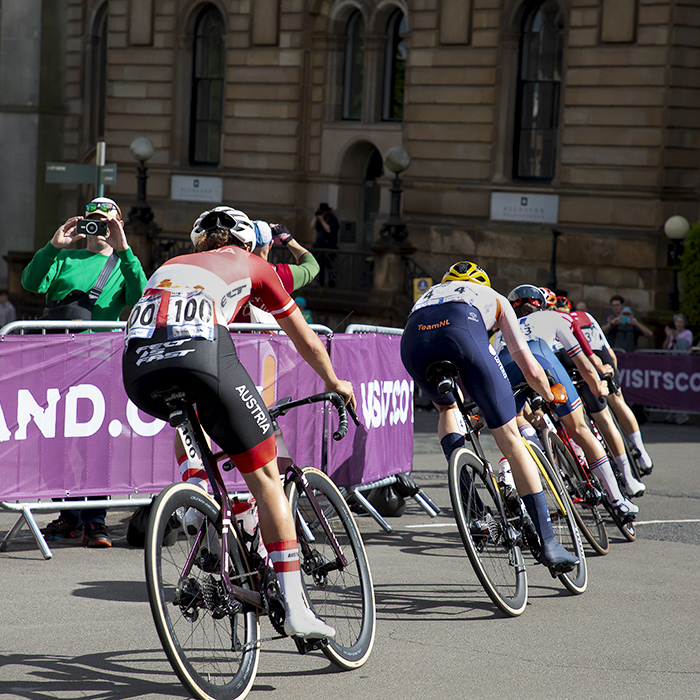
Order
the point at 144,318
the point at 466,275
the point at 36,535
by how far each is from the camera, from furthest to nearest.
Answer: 1. the point at 36,535
2. the point at 466,275
3. the point at 144,318

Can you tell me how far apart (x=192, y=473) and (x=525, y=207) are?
20610 millimetres

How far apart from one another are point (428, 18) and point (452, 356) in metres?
21.2

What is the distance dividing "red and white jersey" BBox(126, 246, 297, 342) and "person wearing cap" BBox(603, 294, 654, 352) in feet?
51.0

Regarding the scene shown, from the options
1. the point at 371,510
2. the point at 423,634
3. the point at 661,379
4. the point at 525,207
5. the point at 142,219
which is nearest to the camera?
the point at 423,634

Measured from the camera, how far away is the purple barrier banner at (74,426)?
7.53m

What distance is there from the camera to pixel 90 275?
8484mm

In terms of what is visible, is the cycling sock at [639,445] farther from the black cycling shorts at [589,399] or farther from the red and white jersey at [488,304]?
the red and white jersey at [488,304]

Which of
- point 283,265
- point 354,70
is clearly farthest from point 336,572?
point 354,70

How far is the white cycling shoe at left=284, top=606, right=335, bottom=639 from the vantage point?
4.81m

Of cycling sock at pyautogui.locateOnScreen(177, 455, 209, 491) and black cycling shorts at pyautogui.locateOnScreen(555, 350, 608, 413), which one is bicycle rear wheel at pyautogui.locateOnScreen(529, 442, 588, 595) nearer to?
cycling sock at pyautogui.locateOnScreen(177, 455, 209, 491)

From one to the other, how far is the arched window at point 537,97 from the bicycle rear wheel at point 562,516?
19526 mm

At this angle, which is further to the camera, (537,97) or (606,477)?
(537,97)

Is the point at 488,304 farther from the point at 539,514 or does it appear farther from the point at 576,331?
the point at 576,331

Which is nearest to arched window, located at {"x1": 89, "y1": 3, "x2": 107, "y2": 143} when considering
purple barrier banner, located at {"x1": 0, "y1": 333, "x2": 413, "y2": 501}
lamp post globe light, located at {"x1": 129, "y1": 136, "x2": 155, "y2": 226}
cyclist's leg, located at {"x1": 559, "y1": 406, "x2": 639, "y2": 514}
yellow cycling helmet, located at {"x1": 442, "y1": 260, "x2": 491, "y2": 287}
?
lamp post globe light, located at {"x1": 129, "y1": 136, "x2": 155, "y2": 226}
